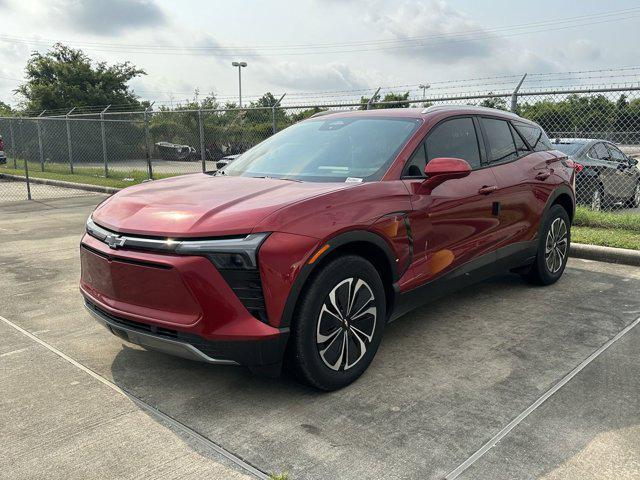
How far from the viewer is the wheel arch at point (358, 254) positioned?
287 cm

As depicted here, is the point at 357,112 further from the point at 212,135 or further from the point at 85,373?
the point at 212,135

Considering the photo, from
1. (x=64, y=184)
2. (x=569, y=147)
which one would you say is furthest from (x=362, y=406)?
(x=64, y=184)

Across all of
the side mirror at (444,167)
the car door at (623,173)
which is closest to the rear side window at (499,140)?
the side mirror at (444,167)

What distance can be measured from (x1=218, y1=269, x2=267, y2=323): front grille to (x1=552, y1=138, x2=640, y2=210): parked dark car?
772 centimetres

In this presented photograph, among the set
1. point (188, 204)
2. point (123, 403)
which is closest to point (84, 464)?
point (123, 403)

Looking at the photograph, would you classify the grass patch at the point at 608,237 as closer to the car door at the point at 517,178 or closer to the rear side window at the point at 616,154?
the car door at the point at 517,178

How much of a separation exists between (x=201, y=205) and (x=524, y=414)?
2052 millimetres

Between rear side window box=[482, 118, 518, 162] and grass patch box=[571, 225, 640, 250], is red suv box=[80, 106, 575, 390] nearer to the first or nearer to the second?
rear side window box=[482, 118, 518, 162]

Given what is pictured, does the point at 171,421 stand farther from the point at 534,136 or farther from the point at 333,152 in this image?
the point at 534,136

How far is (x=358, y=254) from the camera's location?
3.33 metres

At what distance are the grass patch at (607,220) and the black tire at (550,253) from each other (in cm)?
278

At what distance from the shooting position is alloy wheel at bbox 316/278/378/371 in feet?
10.1

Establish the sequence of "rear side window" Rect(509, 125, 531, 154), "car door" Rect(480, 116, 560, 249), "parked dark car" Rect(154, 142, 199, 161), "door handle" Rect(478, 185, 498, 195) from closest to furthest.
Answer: "door handle" Rect(478, 185, 498, 195), "car door" Rect(480, 116, 560, 249), "rear side window" Rect(509, 125, 531, 154), "parked dark car" Rect(154, 142, 199, 161)

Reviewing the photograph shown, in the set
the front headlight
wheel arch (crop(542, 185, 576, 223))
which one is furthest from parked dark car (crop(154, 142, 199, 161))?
the front headlight
